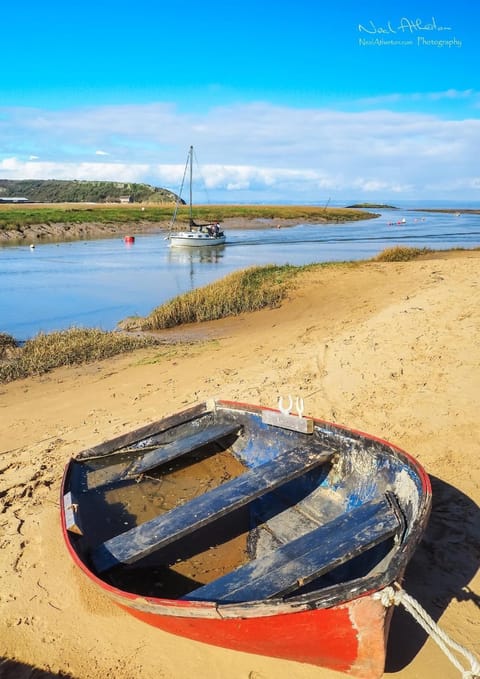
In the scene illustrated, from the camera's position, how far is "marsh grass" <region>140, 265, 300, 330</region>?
14.2 metres

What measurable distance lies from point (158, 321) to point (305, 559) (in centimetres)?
1097

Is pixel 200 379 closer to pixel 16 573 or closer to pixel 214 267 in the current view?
pixel 16 573

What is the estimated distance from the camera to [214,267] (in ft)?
97.5

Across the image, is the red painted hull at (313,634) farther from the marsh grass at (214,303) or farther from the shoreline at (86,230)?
the shoreline at (86,230)

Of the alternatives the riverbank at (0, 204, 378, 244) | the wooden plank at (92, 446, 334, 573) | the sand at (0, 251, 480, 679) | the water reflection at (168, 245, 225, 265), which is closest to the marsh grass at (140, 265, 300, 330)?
the sand at (0, 251, 480, 679)

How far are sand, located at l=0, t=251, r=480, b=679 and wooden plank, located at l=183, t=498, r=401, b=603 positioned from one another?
0.51 metres

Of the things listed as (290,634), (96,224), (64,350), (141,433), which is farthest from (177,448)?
(96,224)

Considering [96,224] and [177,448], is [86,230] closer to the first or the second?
[96,224]

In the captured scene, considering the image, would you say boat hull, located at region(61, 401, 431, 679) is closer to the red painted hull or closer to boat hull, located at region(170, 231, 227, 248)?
the red painted hull

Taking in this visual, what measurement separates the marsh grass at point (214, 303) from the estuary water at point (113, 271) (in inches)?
76.5

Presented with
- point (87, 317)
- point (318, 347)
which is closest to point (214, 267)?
point (87, 317)

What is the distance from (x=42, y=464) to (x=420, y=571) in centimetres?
438

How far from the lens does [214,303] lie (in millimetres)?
14883

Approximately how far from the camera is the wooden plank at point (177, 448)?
17.5 ft
